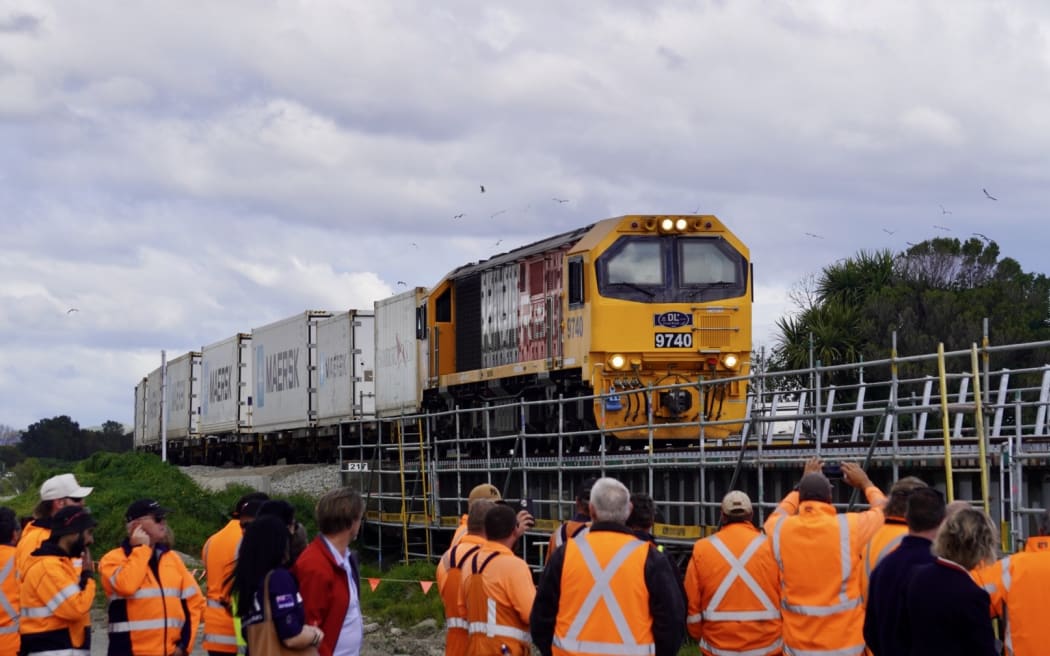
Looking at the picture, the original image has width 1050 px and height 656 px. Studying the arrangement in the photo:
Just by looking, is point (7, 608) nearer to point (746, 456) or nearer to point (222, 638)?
point (222, 638)

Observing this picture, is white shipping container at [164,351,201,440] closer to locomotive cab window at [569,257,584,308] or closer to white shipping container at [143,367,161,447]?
white shipping container at [143,367,161,447]

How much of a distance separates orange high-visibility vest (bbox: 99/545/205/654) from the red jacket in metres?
1.50

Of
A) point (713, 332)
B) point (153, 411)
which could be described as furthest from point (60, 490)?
point (153, 411)

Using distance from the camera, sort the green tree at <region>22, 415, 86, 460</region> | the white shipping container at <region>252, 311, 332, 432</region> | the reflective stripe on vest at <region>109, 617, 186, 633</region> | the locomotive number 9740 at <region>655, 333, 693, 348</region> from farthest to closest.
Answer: the green tree at <region>22, 415, 86, 460</region> → the white shipping container at <region>252, 311, 332, 432</region> → the locomotive number 9740 at <region>655, 333, 693, 348</region> → the reflective stripe on vest at <region>109, 617, 186, 633</region>

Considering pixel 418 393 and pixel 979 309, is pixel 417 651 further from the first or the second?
pixel 979 309

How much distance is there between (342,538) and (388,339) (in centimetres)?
2341

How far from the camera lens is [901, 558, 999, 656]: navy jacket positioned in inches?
250

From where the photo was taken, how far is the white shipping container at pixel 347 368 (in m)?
33.2

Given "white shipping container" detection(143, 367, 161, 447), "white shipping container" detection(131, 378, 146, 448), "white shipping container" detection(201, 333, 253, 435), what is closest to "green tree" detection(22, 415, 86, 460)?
"white shipping container" detection(131, 378, 146, 448)

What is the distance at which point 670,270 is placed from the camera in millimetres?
21844

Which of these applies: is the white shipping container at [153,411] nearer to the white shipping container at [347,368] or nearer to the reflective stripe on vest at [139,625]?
the white shipping container at [347,368]

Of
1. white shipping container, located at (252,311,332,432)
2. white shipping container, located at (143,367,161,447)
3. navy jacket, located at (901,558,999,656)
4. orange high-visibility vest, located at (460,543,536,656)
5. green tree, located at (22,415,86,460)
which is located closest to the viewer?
navy jacket, located at (901,558,999,656)

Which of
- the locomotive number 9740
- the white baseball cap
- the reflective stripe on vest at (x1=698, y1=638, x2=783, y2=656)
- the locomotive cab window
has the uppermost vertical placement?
the locomotive cab window

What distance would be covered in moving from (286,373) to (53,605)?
30024 mm
